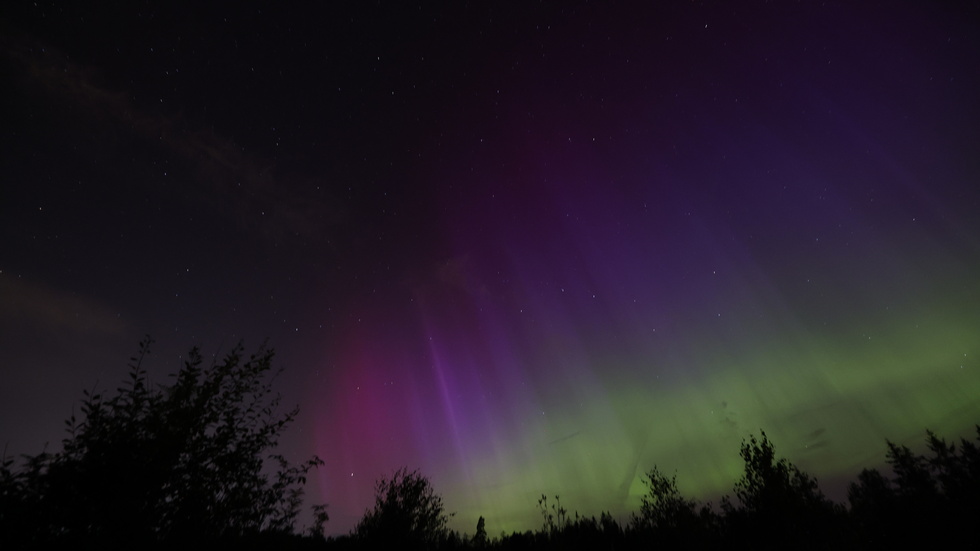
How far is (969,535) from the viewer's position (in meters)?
34.9

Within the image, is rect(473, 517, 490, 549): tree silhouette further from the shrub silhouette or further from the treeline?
the shrub silhouette

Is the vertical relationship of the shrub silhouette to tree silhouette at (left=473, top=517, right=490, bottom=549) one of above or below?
below

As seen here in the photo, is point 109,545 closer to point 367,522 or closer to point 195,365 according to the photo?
point 195,365

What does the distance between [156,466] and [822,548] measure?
78.5 ft

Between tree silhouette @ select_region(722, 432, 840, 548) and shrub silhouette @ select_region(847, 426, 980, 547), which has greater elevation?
tree silhouette @ select_region(722, 432, 840, 548)

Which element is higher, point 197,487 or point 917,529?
point 197,487

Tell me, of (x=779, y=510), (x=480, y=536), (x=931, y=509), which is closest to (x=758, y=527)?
(x=779, y=510)

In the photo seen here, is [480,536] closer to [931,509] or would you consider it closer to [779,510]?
[779,510]

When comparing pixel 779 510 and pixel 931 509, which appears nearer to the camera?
pixel 779 510

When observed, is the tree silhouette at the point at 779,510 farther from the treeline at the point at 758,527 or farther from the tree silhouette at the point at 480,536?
the tree silhouette at the point at 480,536

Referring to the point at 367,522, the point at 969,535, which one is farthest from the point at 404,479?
the point at 969,535

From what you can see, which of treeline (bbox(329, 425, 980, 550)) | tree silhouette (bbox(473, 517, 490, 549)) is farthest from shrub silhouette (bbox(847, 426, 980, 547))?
tree silhouette (bbox(473, 517, 490, 549))

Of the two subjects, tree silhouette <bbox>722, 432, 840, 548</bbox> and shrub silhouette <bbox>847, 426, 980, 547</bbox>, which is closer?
tree silhouette <bbox>722, 432, 840, 548</bbox>

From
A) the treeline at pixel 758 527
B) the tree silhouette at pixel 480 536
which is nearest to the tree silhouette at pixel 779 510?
the treeline at pixel 758 527
